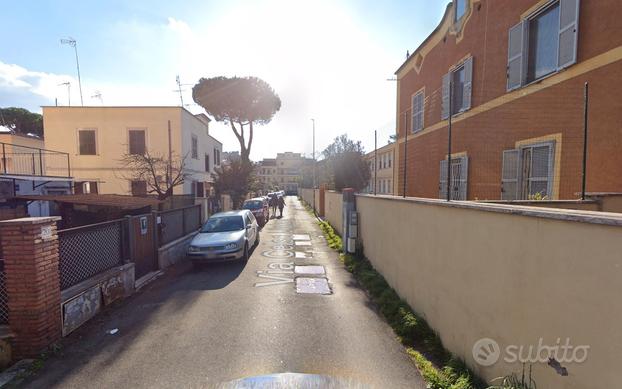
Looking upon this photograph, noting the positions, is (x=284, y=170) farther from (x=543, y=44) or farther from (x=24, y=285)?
(x=24, y=285)

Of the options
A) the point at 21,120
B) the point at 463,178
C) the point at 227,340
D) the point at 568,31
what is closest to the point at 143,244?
the point at 227,340

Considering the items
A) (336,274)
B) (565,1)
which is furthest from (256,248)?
(565,1)

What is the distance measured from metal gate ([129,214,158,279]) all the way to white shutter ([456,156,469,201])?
921cm

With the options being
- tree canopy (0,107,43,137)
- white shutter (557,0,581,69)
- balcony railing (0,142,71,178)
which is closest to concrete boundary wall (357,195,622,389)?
white shutter (557,0,581,69)

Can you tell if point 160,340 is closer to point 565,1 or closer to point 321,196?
point 565,1

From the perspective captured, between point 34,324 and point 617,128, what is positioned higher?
point 617,128

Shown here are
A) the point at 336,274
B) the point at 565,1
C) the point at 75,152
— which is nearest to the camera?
the point at 565,1

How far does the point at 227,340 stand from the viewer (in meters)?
4.29

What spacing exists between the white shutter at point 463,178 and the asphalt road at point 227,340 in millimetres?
5298

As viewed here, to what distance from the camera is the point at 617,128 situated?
5270 millimetres

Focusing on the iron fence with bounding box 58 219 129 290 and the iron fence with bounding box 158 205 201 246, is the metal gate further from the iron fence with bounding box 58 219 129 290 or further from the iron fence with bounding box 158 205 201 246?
the iron fence with bounding box 158 205 201 246

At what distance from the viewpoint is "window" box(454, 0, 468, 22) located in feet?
32.2

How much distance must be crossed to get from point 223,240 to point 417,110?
9873 millimetres

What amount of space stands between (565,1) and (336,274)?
7728 mm
